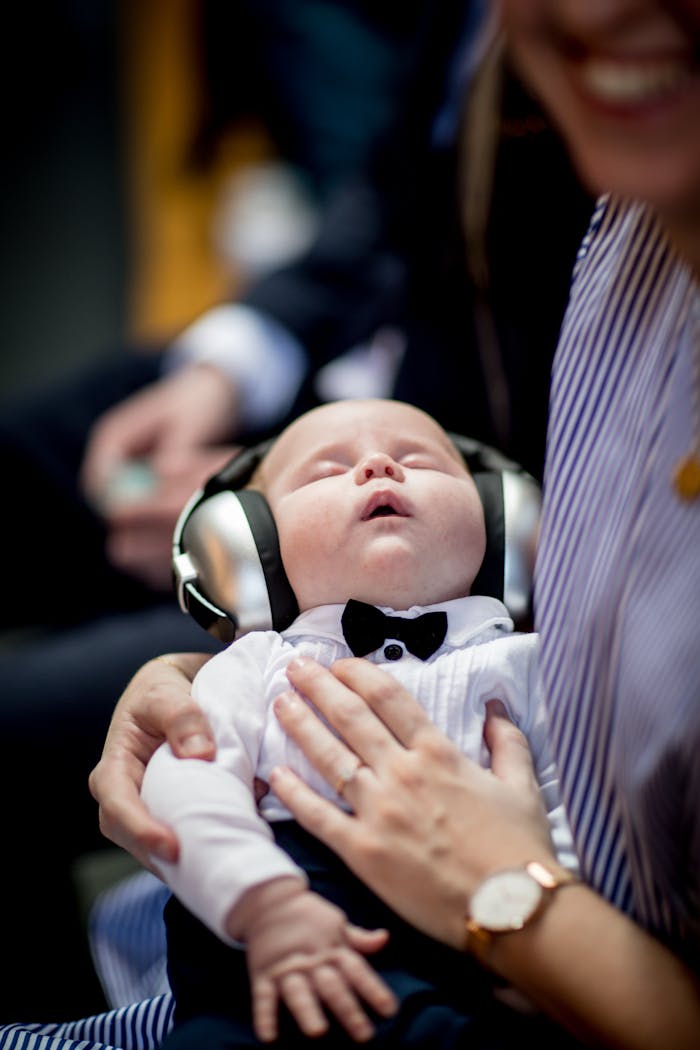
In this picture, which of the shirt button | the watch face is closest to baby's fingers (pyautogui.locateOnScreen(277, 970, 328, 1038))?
the watch face

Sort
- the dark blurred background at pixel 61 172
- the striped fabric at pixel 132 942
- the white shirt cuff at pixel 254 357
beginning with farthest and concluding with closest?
1. the dark blurred background at pixel 61 172
2. the white shirt cuff at pixel 254 357
3. the striped fabric at pixel 132 942

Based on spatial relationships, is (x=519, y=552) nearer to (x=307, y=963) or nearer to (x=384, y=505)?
(x=384, y=505)

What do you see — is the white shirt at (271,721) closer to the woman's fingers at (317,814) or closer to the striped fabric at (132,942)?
the woman's fingers at (317,814)

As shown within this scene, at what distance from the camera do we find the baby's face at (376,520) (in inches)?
27.9

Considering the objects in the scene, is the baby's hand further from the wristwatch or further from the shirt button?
the shirt button

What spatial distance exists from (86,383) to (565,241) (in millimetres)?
767

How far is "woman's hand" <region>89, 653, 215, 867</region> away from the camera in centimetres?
62

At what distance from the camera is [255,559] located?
72 centimetres

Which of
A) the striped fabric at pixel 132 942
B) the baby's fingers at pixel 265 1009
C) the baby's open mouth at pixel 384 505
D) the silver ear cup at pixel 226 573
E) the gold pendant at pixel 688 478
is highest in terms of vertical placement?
the gold pendant at pixel 688 478

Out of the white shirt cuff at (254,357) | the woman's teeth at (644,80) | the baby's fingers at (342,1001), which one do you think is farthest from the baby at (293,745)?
the white shirt cuff at (254,357)

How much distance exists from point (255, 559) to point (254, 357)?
779 mm

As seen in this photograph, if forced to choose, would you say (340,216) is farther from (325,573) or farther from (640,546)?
(640,546)

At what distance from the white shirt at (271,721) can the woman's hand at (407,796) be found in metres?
0.02

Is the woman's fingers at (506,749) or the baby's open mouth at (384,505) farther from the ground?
the baby's open mouth at (384,505)
